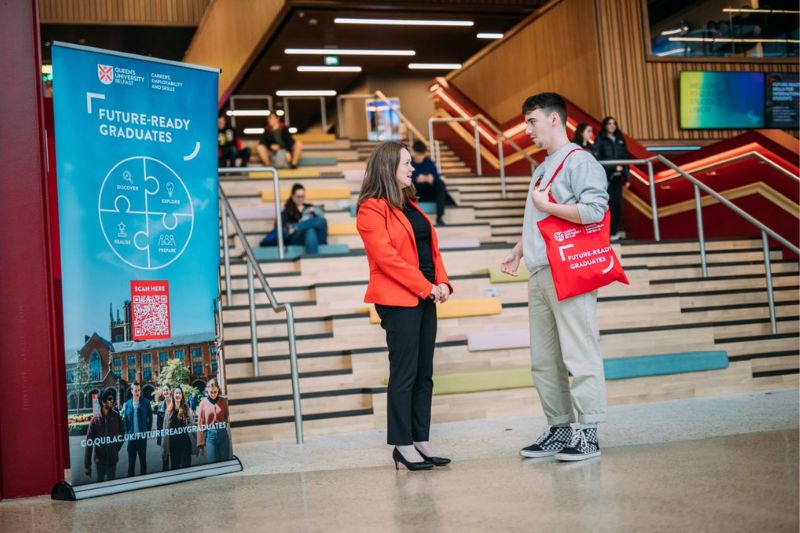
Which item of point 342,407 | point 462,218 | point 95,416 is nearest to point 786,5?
point 462,218

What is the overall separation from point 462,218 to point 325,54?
7.09m

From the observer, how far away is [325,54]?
1638 cm

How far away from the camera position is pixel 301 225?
8.72 metres

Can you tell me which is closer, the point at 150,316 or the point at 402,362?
the point at 402,362

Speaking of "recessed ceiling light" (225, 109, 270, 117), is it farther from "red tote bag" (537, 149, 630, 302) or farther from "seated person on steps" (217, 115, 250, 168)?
"red tote bag" (537, 149, 630, 302)

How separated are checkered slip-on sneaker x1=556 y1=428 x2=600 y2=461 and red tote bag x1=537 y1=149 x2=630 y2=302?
0.59 m

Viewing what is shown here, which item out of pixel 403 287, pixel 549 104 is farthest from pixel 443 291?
pixel 549 104

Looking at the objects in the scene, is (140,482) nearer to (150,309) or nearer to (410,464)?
(150,309)

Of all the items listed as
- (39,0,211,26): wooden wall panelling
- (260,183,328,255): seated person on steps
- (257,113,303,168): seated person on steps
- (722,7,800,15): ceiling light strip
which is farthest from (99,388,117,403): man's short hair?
(39,0,211,26): wooden wall panelling

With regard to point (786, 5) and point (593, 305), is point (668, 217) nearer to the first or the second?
point (786, 5)

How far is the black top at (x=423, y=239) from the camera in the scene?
4.17m

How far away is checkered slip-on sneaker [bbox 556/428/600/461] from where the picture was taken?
3.96 meters

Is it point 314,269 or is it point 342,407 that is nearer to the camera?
point 342,407

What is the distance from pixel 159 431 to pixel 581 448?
189cm
